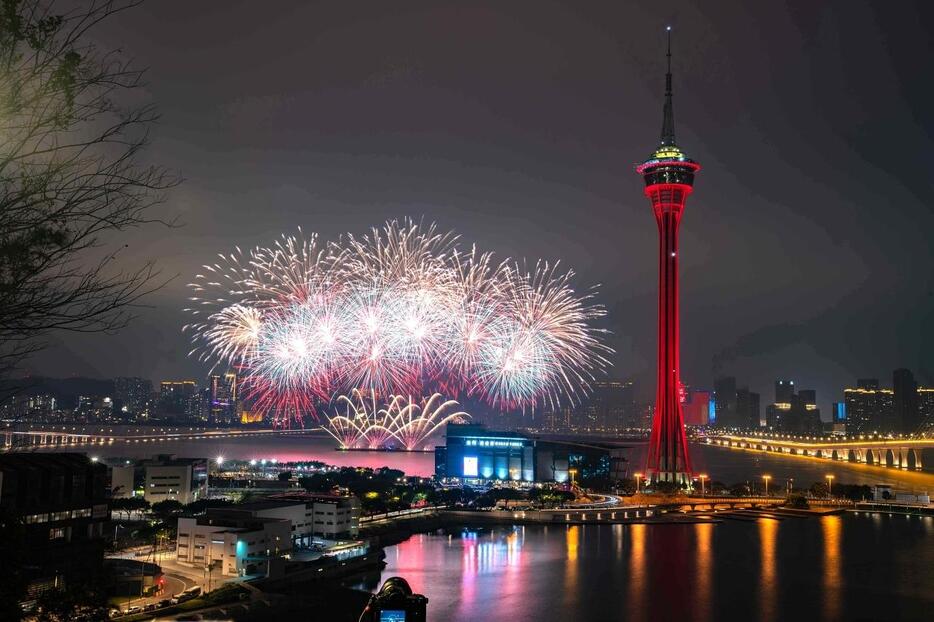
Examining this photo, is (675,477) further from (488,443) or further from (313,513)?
(313,513)

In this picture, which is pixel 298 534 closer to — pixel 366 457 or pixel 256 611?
pixel 256 611

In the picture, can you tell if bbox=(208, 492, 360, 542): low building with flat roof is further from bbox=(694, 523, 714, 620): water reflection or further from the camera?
the camera

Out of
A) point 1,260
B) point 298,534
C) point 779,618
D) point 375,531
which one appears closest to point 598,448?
point 375,531

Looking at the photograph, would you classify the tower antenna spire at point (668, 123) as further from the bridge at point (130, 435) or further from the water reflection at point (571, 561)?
the bridge at point (130, 435)

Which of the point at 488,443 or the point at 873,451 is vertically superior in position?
the point at 488,443

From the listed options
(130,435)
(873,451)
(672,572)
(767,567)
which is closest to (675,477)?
(767,567)

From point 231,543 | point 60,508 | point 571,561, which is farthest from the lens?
point 571,561

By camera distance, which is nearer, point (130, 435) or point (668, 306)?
point (668, 306)
